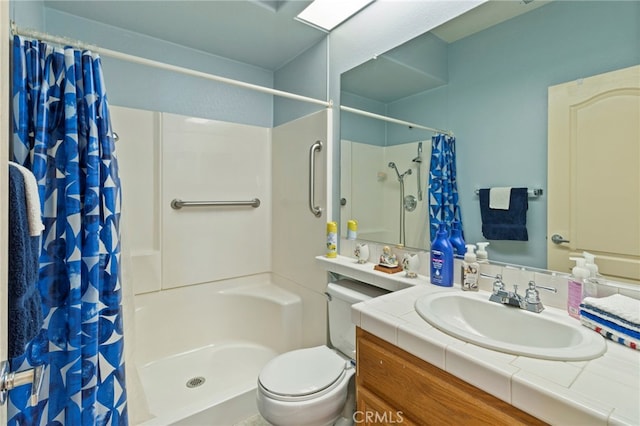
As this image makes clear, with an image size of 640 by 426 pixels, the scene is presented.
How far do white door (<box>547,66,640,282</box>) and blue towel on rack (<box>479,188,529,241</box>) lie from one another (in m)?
0.08

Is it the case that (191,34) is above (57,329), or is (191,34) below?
above

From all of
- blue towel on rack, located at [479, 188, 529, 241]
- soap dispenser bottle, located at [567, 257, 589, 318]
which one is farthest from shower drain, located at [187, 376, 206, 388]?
soap dispenser bottle, located at [567, 257, 589, 318]

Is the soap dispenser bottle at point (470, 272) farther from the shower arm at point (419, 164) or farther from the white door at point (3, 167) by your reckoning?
the white door at point (3, 167)

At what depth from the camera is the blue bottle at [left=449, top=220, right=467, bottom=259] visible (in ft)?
4.21

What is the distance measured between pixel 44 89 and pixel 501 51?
1.68 m

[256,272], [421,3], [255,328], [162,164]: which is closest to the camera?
[421,3]

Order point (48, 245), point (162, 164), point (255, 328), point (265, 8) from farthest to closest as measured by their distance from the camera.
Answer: point (255, 328) → point (162, 164) → point (265, 8) → point (48, 245)

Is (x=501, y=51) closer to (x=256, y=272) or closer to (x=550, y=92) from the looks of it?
(x=550, y=92)

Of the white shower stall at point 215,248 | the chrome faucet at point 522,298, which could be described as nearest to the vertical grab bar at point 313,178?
the white shower stall at point 215,248

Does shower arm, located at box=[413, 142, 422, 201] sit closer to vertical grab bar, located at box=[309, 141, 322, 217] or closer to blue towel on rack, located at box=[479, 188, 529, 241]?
blue towel on rack, located at box=[479, 188, 529, 241]

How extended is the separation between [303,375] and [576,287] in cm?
109

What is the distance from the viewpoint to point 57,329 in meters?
1.02

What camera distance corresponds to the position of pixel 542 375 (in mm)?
640

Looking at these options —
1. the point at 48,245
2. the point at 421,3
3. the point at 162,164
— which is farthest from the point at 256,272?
the point at 421,3
